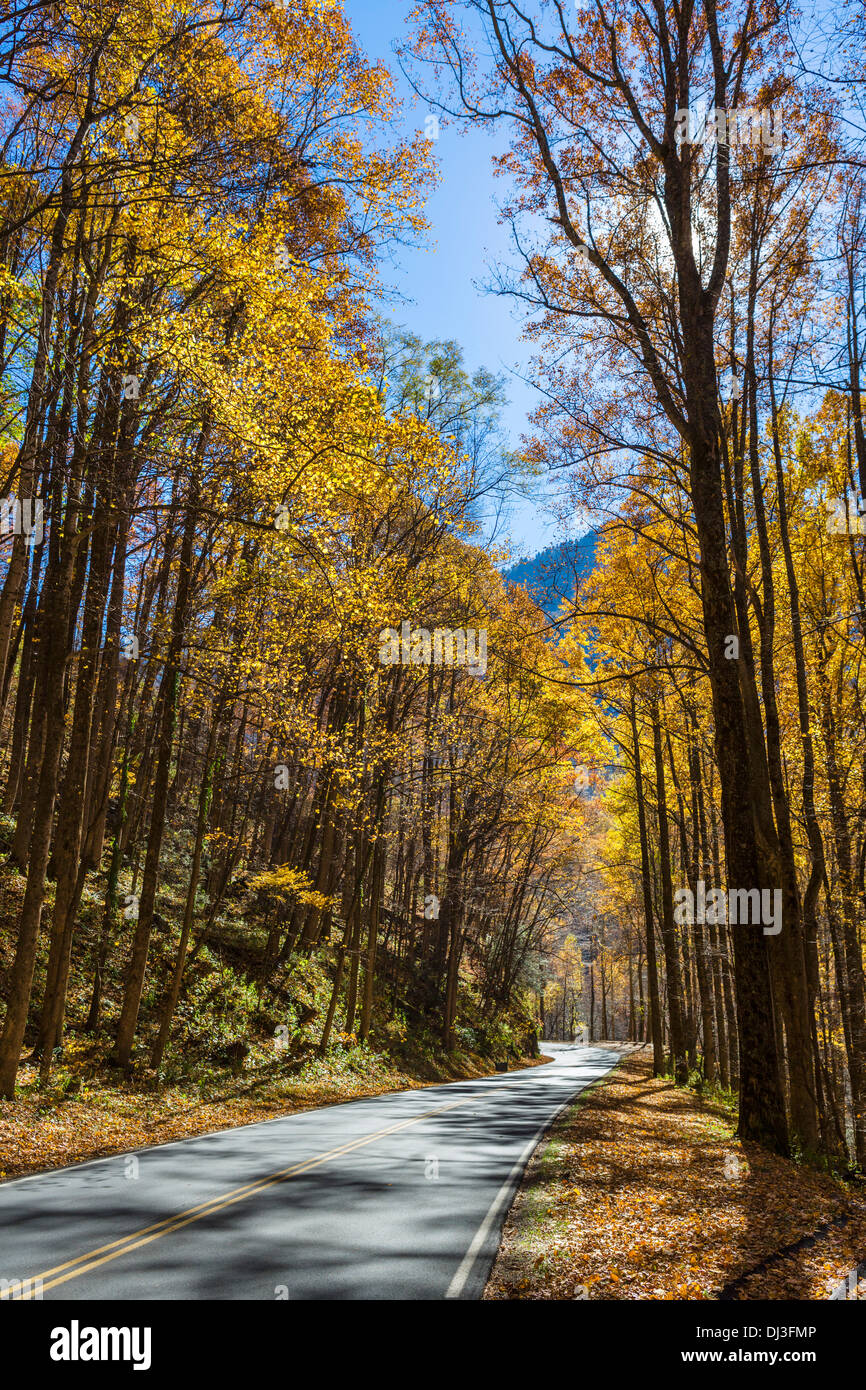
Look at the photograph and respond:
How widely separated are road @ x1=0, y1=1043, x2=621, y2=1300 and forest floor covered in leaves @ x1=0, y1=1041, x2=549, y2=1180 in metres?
0.72

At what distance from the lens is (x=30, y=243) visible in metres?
11.6

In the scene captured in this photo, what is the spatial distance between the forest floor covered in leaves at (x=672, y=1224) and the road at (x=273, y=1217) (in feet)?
1.38

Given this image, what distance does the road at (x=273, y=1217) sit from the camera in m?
Result: 5.03

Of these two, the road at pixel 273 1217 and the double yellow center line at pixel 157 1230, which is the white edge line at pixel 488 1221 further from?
the double yellow center line at pixel 157 1230

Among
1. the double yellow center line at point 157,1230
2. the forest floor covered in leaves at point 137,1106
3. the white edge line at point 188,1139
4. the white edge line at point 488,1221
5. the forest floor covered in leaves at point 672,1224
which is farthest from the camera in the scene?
the forest floor covered in leaves at point 137,1106

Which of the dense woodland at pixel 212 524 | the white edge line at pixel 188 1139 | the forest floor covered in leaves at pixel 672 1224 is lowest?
the white edge line at pixel 188 1139

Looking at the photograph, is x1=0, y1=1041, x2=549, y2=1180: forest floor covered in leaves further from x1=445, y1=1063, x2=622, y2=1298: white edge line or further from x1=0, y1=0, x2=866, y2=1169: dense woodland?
x1=445, y1=1063, x2=622, y2=1298: white edge line

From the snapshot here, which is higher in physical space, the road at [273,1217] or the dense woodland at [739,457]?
the dense woodland at [739,457]

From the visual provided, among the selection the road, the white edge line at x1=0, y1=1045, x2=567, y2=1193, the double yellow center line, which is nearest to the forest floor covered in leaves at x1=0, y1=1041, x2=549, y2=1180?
the white edge line at x1=0, y1=1045, x2=567, y2=1193

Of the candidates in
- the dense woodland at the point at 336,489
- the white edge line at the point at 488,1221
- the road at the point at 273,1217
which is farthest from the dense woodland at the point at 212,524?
the white edge line at the point at 488,1221

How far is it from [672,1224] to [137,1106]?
29.3ft

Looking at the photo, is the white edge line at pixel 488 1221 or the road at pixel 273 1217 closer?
the road at pixel 273 1217
